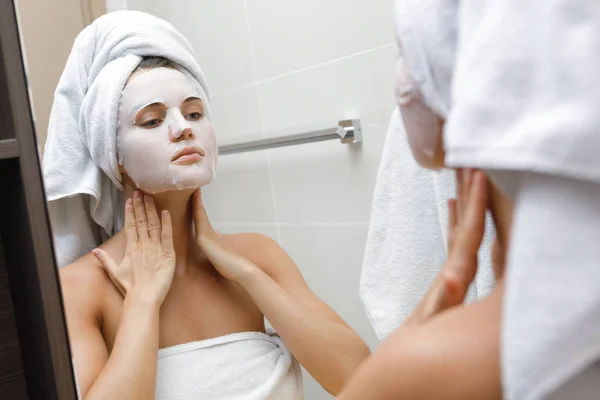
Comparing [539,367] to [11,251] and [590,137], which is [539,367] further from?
[11,251]

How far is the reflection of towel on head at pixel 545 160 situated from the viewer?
13.7 inches

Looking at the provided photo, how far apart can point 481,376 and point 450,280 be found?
10cm

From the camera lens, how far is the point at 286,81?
1.12 m

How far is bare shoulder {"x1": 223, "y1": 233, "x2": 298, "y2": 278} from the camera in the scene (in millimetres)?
963

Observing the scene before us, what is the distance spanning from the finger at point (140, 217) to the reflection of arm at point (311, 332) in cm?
15

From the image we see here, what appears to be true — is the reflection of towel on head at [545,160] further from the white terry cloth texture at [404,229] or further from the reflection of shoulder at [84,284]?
the reflection of shoulder at [84,284]

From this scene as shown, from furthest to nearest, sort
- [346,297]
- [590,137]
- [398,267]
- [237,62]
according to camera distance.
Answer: [237,62] → [346,297] → [398,267] → [590,137]

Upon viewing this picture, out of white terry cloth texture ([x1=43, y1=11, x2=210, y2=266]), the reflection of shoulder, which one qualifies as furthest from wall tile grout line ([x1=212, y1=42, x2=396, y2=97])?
the reflection of shoulder

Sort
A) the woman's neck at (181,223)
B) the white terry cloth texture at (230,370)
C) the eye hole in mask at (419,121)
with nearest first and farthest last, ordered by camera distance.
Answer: the eye hole in mask at (419,121), the white terry cloth texture at (230,370), the woman's neck at (181,223)

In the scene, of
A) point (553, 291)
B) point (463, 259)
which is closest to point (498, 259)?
point (463, 259)

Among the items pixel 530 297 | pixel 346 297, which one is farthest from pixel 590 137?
pixel 346 297

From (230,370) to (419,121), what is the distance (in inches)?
18.9

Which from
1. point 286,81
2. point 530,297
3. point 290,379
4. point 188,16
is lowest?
point 290,379

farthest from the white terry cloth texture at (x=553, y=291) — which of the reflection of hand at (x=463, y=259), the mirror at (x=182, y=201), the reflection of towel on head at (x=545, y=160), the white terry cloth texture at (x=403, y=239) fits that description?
the mirror at (x=182, y=201)
